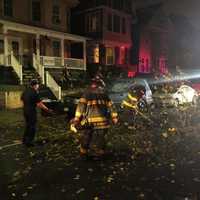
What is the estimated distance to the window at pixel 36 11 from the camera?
27.0 metres

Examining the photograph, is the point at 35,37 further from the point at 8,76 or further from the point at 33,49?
the point at 8,76

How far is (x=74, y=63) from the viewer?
27906 millimetres

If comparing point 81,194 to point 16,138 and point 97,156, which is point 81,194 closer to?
point 97,156

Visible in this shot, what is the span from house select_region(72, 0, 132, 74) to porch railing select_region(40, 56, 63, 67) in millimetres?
6303

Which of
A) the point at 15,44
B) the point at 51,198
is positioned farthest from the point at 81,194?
the point at 15,44

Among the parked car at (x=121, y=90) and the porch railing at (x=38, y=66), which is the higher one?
the porch railing at (x=38, y=66)

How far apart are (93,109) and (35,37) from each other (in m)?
21.0

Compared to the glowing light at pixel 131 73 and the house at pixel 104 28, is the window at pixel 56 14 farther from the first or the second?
the glowing light at pixel 131 73

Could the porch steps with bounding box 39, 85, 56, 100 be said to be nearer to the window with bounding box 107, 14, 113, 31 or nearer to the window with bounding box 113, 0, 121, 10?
the window with bounding box 107, 14, 113, 31

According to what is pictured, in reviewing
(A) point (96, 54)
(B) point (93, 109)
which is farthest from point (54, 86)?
(B) point (93, 109)

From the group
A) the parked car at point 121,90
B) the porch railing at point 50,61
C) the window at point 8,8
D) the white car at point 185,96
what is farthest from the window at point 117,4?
the parked car at point 121,90

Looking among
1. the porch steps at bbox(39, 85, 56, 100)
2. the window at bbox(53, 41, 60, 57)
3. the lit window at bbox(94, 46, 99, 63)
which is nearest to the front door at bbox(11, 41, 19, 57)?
the window at bbox(53, 41, 60, 57)

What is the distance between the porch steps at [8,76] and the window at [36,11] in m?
7.13

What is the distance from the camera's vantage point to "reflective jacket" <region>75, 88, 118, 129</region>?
6.70 metres
